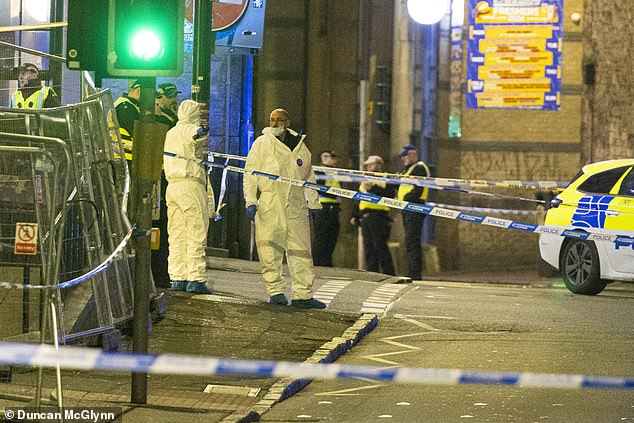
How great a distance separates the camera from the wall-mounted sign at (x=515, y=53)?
2494cm

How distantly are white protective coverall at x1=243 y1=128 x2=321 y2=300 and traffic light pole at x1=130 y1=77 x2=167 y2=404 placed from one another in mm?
4965

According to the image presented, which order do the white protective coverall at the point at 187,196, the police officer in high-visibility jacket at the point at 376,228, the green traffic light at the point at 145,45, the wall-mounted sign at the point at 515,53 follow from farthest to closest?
the wall-mounted sign at the point at 515,53 → the police officer in high-visibility jacket at the point at 376,228 → the white protective coverall at the point at 187,196 → the green traffic light at the point at 145,45

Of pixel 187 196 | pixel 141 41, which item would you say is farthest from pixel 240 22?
pixel 141 41

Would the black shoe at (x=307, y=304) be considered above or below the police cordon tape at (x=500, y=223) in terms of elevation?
below

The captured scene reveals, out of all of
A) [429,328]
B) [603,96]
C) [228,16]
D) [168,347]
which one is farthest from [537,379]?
[603,96]

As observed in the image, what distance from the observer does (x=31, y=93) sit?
13461 millimetres

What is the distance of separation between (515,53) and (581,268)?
796 cm

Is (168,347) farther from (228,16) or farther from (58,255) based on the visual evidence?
(228,16)

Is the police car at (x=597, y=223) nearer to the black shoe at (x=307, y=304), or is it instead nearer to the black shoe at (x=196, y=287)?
the black shoe at (x=307, y=304)

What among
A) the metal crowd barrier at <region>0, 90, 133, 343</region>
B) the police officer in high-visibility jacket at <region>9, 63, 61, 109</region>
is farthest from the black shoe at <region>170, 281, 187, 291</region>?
the metal crowd barrier at <region>0, 90, 133, 343</region>

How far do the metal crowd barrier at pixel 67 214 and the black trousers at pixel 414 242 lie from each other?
26.6 ft

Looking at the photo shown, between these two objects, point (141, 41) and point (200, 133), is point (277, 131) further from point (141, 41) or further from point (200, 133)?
point (141, 41)

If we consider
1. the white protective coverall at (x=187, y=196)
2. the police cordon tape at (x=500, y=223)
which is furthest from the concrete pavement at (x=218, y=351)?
the police cordon tape at (x=500, y=223)

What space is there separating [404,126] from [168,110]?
10.1 metres
